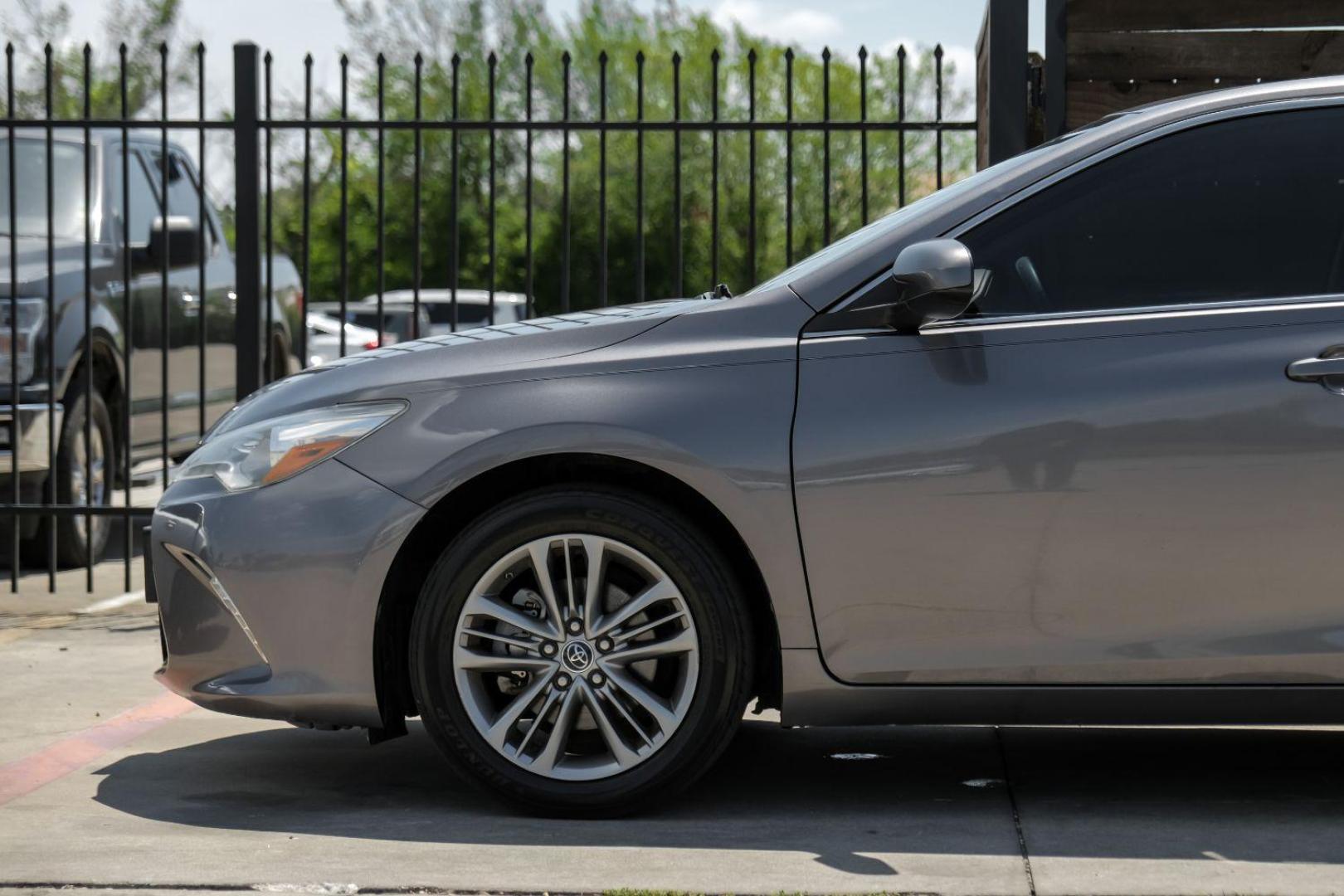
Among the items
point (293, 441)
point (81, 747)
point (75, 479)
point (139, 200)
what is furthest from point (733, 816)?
point (139, 200)

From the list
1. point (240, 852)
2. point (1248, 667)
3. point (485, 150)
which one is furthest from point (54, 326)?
point (485, 150)

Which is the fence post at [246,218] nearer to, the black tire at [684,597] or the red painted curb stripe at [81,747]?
the red painted curb stripe at [81,747]

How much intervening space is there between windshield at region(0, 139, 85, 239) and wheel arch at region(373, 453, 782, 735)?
525 cm

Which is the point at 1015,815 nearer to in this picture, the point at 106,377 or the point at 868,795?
the point at 868,795

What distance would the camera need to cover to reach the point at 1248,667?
12.8 feet

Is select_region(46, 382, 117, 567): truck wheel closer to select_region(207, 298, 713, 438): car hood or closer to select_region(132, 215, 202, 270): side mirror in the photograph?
select_region(132, 215, 202, 270): side mirror

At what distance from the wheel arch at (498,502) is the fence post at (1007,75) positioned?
3.32 metres

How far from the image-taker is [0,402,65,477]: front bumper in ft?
25.9

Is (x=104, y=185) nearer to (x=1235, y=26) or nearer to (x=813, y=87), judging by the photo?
(x=1235, y=26)

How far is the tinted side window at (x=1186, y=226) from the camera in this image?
4027 mm

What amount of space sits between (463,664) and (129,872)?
84 cm

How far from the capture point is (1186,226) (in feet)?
13.4

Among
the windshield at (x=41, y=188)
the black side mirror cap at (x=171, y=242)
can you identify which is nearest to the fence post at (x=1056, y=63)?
the black side mirror cap at (x=171, y=242)

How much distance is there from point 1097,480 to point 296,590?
1805 mm
